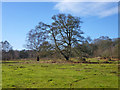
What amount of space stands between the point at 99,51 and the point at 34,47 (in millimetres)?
23259

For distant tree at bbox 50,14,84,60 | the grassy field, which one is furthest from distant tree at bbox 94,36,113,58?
the grassy field

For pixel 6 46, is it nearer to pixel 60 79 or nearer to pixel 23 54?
pixel 23 54

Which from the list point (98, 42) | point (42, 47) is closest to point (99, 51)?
point (98, 42)

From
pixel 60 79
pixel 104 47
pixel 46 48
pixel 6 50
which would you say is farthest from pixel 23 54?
pixel 60 79

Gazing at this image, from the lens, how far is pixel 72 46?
3136 cm

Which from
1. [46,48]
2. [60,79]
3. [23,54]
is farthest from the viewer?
[23,54]

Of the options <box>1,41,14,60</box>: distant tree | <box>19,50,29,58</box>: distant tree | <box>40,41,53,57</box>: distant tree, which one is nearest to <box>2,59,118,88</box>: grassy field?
<box>40,41,53,57</box>: distant tree

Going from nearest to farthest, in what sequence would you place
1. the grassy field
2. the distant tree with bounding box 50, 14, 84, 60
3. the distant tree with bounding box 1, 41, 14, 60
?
the grassy field < the distant tree with bounding box 50, 14, 84, 60 < the distant tree with bounding box 1, 41, 14, 60

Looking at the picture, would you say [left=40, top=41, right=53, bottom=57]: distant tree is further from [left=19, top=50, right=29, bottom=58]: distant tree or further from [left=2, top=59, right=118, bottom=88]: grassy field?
[left=19, top=50, right=29, bottom=58]: distant tree

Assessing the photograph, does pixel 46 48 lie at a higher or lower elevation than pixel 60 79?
higher

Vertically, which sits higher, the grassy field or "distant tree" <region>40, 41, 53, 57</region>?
"distant tree" <region>40, 41, 53, 57</region>

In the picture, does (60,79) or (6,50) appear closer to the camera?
(60,79)

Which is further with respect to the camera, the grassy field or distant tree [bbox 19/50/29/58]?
distant tree [bbox 19/50/29/58]

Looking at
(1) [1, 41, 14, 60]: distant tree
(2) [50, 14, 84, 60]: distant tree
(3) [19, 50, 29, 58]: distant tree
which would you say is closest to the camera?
(2) [50, 14, 84, 60]: distant tree
